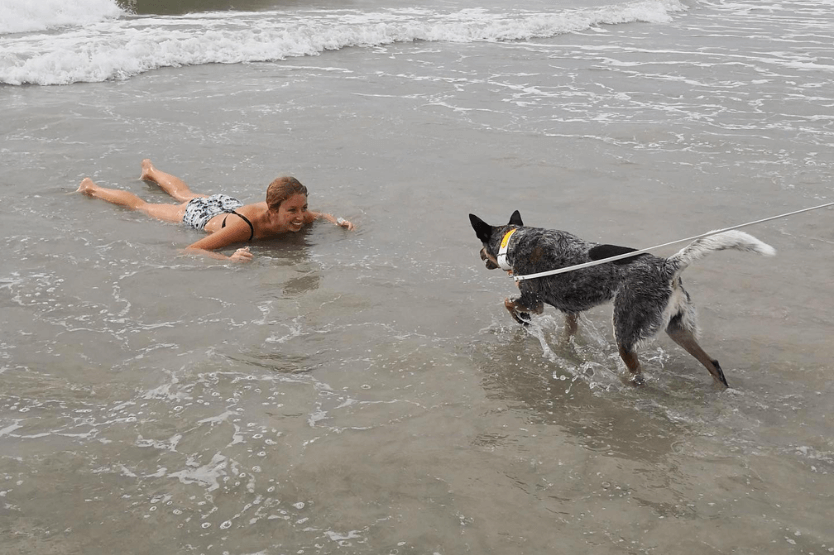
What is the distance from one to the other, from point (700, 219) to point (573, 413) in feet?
13.7

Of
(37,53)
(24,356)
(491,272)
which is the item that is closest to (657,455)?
(491,272)

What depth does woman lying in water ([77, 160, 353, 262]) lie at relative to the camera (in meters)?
7.39

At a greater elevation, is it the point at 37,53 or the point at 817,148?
the point at 37,53

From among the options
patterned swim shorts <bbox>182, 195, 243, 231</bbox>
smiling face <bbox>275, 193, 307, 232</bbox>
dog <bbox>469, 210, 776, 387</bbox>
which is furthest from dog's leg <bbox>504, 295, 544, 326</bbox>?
patterned swim shorts <bbox>182, 195, 243, 231</bbox>

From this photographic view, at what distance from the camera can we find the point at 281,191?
746 cm

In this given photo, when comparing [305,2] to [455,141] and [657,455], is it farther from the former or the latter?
[657,455]

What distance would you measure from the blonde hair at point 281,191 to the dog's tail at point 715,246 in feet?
13.5

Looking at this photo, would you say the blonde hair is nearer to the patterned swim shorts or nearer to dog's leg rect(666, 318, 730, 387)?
the patterned swim shorts

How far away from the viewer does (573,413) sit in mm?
4727

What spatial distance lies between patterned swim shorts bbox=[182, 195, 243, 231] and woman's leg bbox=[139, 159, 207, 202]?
657 millimetres

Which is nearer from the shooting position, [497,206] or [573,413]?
[573,413]

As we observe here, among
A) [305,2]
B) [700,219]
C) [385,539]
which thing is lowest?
[385,539]

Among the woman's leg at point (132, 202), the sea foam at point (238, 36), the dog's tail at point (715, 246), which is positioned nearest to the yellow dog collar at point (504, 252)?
the dog's tail at point (715, 246)

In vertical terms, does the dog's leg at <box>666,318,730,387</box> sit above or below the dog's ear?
below
